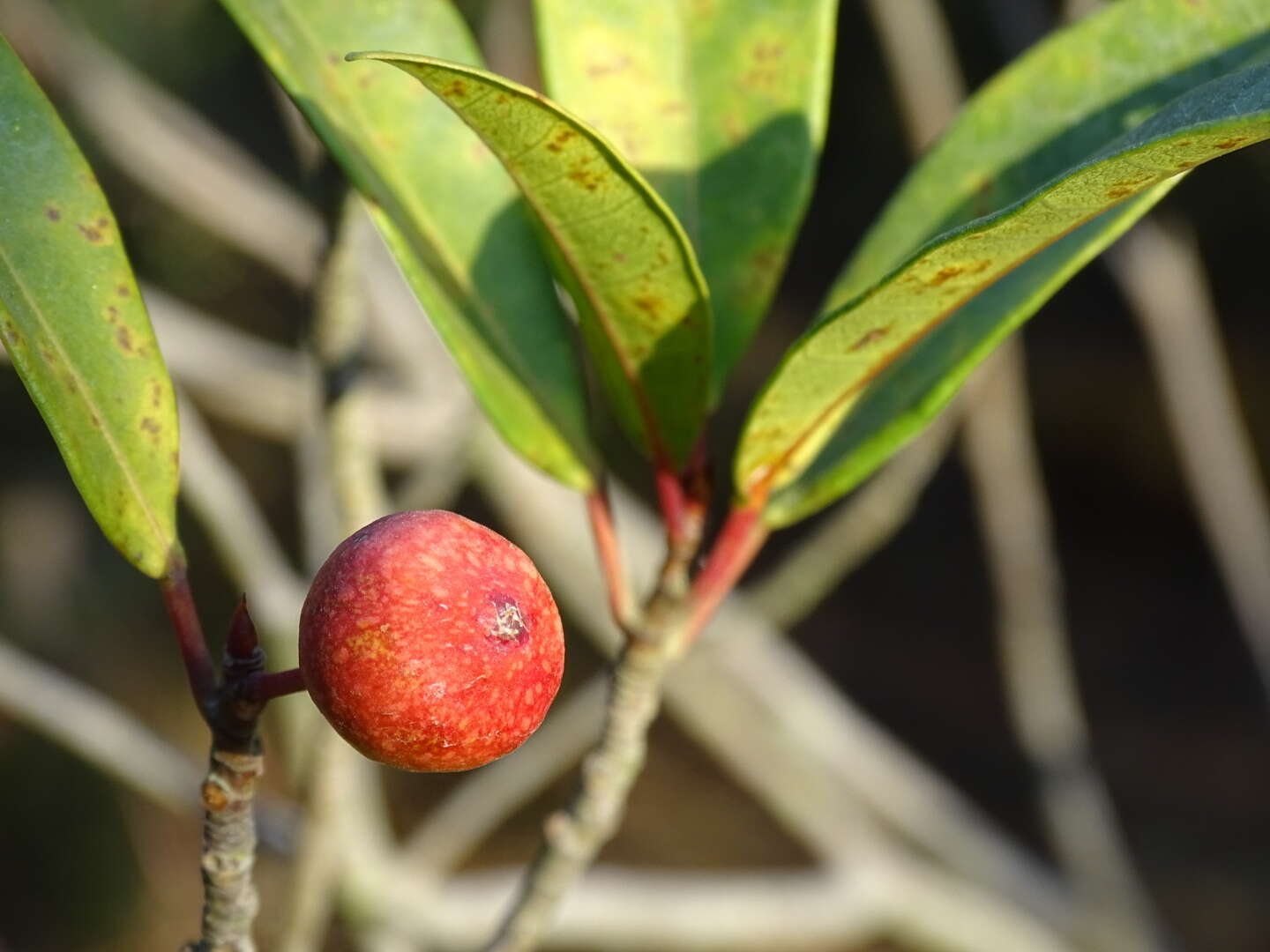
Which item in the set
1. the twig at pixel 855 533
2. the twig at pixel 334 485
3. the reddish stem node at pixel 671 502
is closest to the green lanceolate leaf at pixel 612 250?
the reddish stem node at pixel 671 502

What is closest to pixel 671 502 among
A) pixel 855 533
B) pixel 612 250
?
pixel 612 250

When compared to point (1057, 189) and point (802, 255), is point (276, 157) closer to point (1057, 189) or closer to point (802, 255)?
point (802, 255)

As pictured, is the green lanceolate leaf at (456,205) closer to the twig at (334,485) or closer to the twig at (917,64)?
the twig at (334,485)

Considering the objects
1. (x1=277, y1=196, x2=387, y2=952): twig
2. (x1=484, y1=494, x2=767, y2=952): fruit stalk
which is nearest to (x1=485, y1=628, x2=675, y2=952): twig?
(x1=484, y1=494, x2=767, y2=952): fruit stalk

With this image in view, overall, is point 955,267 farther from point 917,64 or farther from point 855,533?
point 917,64

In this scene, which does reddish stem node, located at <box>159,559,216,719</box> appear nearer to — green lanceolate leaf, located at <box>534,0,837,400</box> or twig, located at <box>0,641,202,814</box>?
green lanceolate leaf, located at <box>534,0,837,400</box>

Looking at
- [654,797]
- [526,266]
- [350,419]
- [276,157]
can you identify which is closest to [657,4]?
[526,266]
